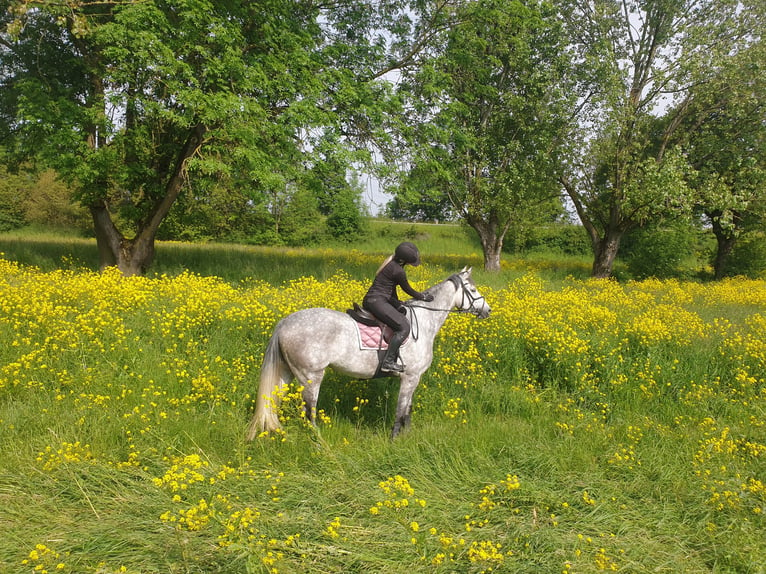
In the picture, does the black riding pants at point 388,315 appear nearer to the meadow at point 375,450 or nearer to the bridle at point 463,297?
the bridle at point 463,297

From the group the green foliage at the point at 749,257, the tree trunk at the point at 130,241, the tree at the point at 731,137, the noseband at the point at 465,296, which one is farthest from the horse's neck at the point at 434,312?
the green foliage at the point at 749,257

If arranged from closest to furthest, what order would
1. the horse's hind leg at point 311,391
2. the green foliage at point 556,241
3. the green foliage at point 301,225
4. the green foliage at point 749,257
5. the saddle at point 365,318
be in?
the horse's hind leg at point 311,391 → the saddle at point 365,318 → the green foliage at point 749,257 → the green foliage at point 556,241 → the green foliage at point 301,225

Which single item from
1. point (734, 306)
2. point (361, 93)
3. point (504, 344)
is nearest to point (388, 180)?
point (361, 93)

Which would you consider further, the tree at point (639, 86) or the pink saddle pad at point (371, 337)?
the tree at point (639, 86)

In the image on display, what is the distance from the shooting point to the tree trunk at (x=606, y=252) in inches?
715

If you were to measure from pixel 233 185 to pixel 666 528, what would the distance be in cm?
1236

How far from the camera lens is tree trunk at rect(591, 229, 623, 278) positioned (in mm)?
18172

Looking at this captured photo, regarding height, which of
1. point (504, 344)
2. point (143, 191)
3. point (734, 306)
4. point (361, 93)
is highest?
point (361, 93)

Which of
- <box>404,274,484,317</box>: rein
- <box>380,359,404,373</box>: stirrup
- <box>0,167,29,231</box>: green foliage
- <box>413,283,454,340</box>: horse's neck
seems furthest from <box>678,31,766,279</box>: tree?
<box>0,167,29,231</box>: green foliage

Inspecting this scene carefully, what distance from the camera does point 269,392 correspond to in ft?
15.9

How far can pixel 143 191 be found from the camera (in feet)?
42.2

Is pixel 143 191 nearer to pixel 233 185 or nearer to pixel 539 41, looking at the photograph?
pixel 233 185

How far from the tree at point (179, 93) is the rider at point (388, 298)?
5.88 metres

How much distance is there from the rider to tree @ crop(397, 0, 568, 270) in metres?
8.34
